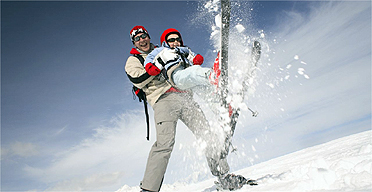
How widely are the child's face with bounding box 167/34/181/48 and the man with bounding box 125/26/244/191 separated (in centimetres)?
38

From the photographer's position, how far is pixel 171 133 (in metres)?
2.59

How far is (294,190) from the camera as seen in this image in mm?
1688

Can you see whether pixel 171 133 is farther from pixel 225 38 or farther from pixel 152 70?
Answer: pixel 225 38

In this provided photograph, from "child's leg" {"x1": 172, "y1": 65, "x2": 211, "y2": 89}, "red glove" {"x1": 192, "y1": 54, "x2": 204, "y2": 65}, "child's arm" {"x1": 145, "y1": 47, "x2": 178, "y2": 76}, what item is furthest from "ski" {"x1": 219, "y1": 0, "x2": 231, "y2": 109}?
"child's arm" {"x1": 145, "y1": 47, "x2": 178, "y2": 76}

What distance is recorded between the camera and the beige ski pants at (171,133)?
7.83ft

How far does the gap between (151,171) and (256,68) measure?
2.55m

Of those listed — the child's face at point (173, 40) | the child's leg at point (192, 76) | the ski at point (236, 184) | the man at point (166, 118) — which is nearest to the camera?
the child's leg at point (192, 76)

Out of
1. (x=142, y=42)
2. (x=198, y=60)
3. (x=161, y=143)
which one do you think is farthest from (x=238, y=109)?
(x=142, y=42)

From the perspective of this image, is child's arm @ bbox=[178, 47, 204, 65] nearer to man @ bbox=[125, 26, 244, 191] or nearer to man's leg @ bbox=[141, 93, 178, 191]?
man @ bbox=[125, 26, 244, 191]

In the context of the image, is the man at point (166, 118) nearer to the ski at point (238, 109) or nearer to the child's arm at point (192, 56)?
the ski at point (238, 109)

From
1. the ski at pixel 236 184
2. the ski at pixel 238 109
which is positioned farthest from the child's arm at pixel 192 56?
the ski at pixel 236 184

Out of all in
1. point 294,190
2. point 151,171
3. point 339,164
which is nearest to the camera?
point 294,190

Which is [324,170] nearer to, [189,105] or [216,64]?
[216,64]

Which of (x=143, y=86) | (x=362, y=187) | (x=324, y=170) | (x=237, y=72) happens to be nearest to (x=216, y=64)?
(x=237, y=72)
